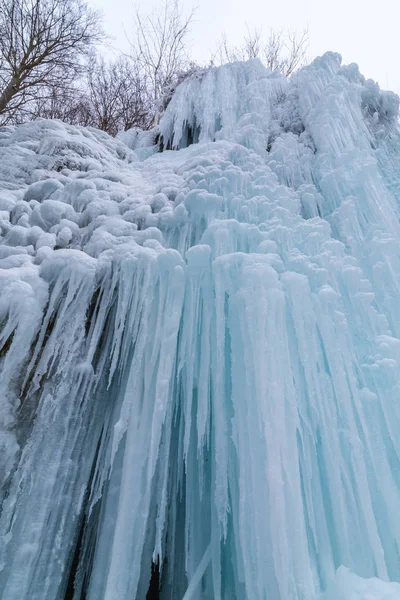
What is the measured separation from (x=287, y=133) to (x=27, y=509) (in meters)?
4.16

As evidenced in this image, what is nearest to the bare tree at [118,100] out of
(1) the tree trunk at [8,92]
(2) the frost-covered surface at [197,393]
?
(1) the tree trunk at [8,92]

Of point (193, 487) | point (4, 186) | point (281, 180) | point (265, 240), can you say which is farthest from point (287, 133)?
point (193, 487)

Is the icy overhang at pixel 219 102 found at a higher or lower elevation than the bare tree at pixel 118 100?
lower

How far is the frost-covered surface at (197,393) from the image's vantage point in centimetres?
175

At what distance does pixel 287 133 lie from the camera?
167 inches

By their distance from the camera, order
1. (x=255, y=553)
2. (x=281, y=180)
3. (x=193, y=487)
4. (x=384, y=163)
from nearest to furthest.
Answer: (x=255, y=553)
(x=193, y=487)
(x=281, y=180)
(x=384, y=163)

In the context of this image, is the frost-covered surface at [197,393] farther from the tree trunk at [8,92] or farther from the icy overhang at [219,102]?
the tree trunk at [8,92]

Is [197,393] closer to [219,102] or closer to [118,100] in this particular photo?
[219,102]

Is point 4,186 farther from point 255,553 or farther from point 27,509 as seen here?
point 255,553

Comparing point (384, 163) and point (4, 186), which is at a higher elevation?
point (384, 163)

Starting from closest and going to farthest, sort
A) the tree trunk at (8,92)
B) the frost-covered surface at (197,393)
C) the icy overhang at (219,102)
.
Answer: the frost-covered surface at (197,393) → the icy overhang at (219,102) → the tree trunk at (8,92)

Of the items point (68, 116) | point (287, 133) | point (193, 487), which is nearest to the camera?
point (193, 487)

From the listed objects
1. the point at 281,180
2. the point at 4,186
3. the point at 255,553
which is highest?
the point at 281,180

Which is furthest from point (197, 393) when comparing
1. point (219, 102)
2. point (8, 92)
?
point (8, 92)
